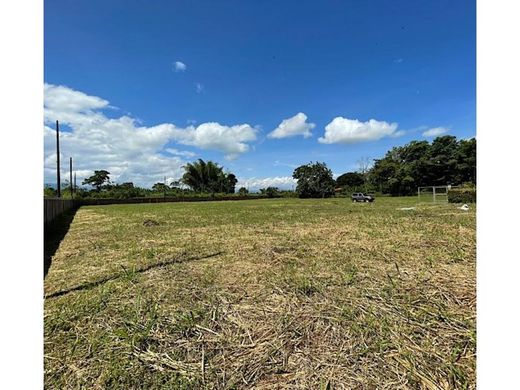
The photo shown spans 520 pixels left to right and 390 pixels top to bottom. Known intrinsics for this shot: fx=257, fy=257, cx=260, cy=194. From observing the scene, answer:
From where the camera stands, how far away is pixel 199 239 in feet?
16.1

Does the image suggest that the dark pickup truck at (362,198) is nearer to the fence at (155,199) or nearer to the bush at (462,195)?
the bush at (462,195)

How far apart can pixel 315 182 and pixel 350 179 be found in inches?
485

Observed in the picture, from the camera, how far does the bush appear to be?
13.9 meters

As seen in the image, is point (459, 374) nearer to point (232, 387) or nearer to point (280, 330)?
point (280, 330)

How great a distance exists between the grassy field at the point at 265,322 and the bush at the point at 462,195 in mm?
A: 13702

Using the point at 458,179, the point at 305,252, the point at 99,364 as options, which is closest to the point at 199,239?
the point at 305,252

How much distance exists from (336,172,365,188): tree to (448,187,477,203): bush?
2811 cm

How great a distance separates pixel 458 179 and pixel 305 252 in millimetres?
38821

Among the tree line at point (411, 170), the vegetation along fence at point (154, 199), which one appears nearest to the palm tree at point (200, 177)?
the vegetation along fence at point (154, 199)

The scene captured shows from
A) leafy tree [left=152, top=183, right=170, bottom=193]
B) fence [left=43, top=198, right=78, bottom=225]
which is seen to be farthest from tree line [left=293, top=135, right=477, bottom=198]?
fence [left=43, top=198, right=78, bottom=225]

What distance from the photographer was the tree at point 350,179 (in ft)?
143

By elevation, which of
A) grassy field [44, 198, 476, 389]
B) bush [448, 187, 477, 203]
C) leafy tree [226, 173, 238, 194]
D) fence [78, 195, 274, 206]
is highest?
leafy tree [226, 173, 238, 194]

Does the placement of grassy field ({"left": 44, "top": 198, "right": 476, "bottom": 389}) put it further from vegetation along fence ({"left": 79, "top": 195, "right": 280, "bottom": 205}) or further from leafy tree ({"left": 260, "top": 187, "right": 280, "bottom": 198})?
leafy tree ({"left": 260, "top": 187, "right": 280, "bottom": 198})

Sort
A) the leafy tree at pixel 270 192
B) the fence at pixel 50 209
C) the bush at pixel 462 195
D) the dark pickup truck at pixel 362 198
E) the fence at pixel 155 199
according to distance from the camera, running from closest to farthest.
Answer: the fence at pixel 50 209 < the bush at pixel 462 195 < the dark pickup truck at pixel 362 198 < the fence at pixel 155 199 < the leafy tree at pixel 270 192
